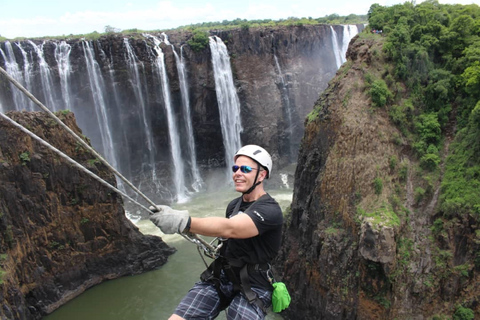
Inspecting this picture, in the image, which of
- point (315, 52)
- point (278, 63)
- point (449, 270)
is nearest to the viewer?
point (449, 270)

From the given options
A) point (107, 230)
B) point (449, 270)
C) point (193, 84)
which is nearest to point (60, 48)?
point (193, 84)

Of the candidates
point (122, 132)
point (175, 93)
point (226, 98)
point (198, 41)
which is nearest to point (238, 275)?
point (122, 132)

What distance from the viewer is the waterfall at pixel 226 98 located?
3181cm

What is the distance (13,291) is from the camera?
14.3 metres

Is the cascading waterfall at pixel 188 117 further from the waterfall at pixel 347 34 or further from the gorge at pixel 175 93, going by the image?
the waterfall at pixel 347 34

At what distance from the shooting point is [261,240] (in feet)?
14.6

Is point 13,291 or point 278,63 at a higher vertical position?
point 278,63

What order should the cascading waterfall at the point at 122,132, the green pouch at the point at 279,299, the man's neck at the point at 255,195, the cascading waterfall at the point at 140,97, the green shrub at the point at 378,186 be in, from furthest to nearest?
the cascading waterfall at the point at 140,97
the cascading waterfall at the point at 122,132
the green shrub at the point at 378,186
the green pouch at the point at 279,299
the man's neck at the point at 255,195

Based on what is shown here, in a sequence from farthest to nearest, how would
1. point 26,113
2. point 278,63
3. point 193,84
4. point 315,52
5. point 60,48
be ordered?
point 315,52, point 278,63, point 193,84, point 60,48, point 26,113

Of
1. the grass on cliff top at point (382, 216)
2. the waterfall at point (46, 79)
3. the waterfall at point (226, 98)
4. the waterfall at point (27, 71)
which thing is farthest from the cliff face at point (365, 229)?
the waterfall at point (27, 71)

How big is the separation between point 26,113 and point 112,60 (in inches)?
497

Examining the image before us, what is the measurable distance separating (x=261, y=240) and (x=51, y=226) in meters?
14.4

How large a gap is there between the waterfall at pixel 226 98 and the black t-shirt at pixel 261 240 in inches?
1093

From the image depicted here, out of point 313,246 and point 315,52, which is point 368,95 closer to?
point 313,246
